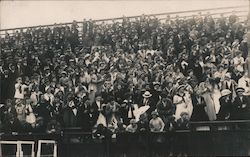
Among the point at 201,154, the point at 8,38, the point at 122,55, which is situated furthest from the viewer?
the point at 8,38

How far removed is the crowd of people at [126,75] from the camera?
8.00ft

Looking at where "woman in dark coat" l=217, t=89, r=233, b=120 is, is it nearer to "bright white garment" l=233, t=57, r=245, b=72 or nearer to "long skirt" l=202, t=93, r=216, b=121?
"long skirt" l=202, t=93, r=216, b=121

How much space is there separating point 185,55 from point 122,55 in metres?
0.37

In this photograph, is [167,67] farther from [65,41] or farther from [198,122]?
[65,41]

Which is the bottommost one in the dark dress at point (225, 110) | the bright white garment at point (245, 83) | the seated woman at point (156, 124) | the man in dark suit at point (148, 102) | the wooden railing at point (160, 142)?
the wooden railing at point (160, 142)

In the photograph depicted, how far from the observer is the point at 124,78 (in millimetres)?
2619

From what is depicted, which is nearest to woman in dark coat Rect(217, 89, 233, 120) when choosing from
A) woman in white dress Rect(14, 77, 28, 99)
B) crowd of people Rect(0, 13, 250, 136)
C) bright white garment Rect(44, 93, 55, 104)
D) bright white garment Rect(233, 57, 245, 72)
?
crowd of people Rect(0, 13, 250, 136)

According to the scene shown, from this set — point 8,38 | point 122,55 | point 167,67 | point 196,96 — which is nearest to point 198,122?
point 196,96

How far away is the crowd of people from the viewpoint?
244 cm

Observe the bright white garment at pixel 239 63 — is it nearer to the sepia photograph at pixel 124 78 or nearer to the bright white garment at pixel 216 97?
the sepia photograph at pixel 124 78

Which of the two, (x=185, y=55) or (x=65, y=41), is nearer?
(x=185, y=55)

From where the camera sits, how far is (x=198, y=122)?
95.4 inches

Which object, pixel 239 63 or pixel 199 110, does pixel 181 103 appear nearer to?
pixel 199 110

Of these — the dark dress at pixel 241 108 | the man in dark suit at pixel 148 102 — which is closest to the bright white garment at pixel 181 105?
the man in dark suit at pixel 148 102
